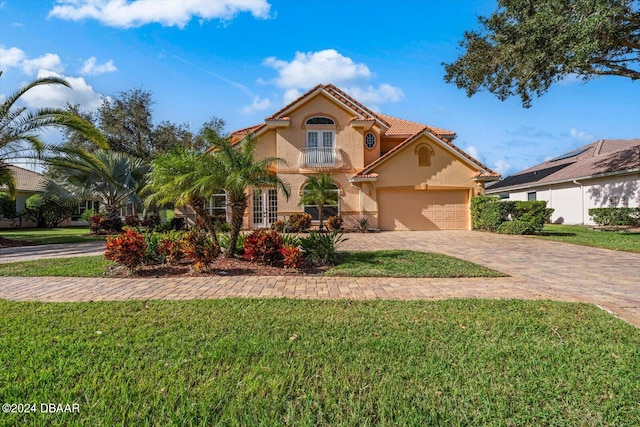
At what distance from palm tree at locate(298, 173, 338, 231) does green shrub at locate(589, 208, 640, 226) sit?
1562 centimetres

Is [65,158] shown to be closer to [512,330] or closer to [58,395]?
[58,395]

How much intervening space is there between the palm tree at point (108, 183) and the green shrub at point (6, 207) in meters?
6.98

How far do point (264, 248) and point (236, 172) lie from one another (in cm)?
205

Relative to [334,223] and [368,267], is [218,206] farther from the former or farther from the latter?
[368,267]

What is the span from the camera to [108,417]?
2.49 metres

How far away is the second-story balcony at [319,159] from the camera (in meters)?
20.0

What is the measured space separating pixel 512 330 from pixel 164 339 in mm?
4183

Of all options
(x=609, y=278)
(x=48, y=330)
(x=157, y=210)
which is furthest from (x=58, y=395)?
(x=157, y=210)

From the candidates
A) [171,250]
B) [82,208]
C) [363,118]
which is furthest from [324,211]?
[82,208]

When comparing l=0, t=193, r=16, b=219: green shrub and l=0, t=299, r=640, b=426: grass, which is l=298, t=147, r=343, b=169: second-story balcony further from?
l=0, t=193, r=16, b=219: green shrub

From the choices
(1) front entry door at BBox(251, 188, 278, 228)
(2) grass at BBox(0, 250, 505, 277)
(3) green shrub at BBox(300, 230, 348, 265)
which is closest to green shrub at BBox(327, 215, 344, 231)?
(1) front entry door at BBox(251, 188, 278, 228)

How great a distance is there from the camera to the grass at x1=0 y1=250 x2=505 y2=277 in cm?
752

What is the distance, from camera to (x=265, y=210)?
20.7 metres

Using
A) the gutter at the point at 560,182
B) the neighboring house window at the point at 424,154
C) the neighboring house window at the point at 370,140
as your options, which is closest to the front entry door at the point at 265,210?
the neighboring house window at the point at 370,140
